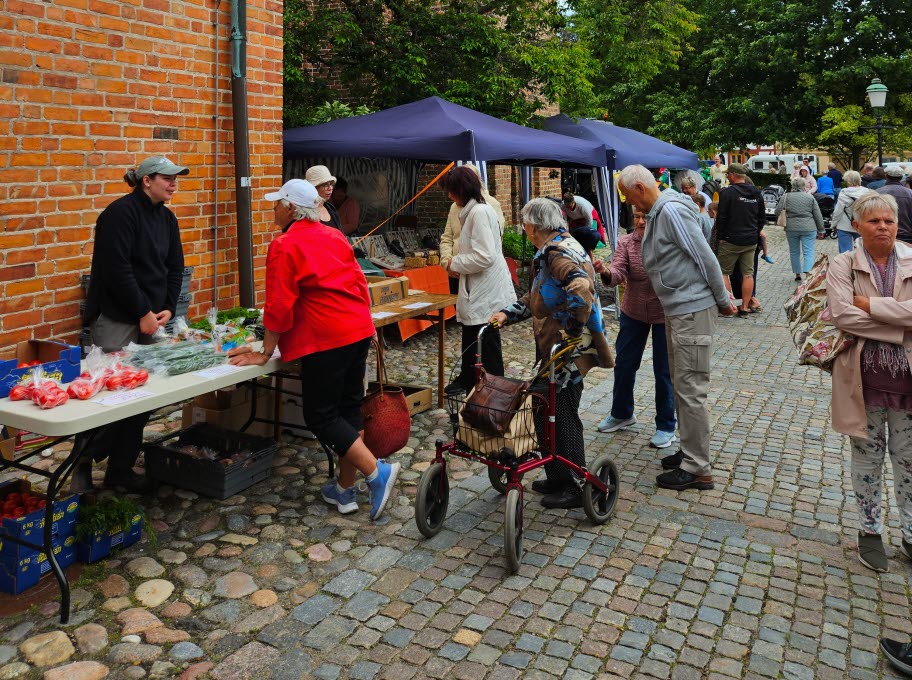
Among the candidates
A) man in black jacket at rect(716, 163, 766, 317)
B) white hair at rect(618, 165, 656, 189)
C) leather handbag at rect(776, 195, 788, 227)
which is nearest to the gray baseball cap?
white hair at rect(618, 165, 656, 189)

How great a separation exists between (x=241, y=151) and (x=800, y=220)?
360 inches

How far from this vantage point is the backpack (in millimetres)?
4086

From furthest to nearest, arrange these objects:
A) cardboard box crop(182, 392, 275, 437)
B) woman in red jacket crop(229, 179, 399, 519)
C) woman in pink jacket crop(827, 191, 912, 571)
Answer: cardboard box crop(182, 392, 275, 437) < woman in red jacket crop(229, 179, 399, 519) < woman in pink jacket crop(827, 191, 912, 571)

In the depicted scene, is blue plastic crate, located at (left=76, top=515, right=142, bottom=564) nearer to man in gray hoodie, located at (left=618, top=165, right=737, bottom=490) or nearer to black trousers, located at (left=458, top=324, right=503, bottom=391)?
black trousers, located at (left=458, top=324, right=503, bottom=391)

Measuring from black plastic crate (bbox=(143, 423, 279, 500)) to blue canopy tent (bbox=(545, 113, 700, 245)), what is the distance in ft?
25.6

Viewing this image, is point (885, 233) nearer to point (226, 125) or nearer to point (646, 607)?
point (646, 607)

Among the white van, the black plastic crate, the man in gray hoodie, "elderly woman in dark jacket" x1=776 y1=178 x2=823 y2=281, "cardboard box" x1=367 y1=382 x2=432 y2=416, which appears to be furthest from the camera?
the white van

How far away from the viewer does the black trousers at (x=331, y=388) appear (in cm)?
442

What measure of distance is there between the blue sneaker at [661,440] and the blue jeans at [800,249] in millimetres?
8039

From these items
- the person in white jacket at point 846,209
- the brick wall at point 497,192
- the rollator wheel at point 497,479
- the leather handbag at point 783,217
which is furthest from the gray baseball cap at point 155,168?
the person in white jacket at point 846,209

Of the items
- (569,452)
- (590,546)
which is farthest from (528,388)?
(590,546)

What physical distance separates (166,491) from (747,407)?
4.64 meters

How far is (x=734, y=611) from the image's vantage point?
3783 mm

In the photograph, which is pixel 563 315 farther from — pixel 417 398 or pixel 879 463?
pixel 417 398
